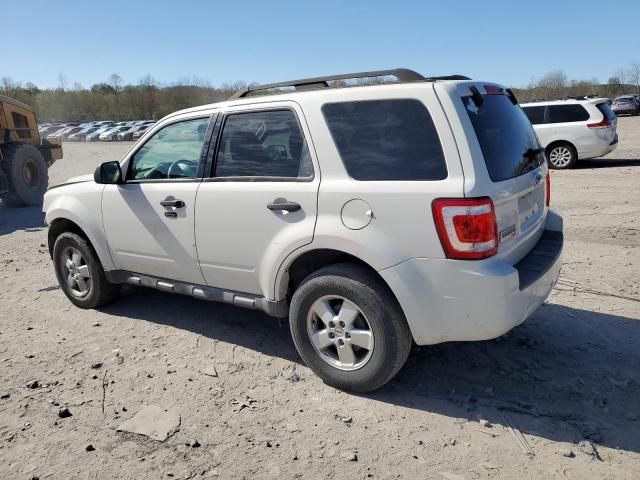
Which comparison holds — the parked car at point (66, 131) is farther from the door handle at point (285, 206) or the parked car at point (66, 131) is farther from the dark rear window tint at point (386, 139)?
the dark rear window tint at point (386, 139)

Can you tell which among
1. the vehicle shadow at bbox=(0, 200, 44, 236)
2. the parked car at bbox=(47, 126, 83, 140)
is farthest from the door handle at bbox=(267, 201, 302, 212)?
the parked car at bbox=(47, 126, 83, 140)

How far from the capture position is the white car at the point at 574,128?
12.8 meters

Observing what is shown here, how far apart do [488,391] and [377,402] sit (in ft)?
2.39

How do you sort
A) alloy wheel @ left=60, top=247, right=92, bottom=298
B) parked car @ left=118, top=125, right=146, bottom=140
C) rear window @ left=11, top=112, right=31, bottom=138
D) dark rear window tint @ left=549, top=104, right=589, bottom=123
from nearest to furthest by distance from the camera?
1. alloy wheel @ left=60, top=247, right=92, bottom=298
2. rear window @ left=11, top=112, right=31, bottom=138
3. dark rear window tint @ left=549, top=104, right=589, bottom=123
4. parked car @ left=118, top=125, right=146, bottom=140

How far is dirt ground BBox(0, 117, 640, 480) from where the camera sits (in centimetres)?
268

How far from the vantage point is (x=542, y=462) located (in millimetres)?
2600

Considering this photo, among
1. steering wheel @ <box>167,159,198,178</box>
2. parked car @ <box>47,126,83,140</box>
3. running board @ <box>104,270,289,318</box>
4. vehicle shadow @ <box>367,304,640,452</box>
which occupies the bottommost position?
vehicle shadow @ <box>367,304,640,452</box>

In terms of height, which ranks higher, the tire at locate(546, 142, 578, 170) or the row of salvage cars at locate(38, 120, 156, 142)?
the row of salvage cars at locate(38, 120, 156, 142)

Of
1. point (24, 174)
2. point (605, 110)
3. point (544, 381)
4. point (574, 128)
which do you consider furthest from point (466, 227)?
point (605, 110)

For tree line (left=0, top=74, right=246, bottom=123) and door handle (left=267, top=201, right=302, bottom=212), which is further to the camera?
tree line (left=0, top=74, right=246, bottom=123)

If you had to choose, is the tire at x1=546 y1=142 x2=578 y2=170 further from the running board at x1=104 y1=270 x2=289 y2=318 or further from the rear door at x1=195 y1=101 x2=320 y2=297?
the running board at x1=104 y1=270 x2=289 y2=318

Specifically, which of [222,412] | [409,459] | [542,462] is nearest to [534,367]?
[542,462]

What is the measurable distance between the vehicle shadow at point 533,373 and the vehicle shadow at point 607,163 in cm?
1038

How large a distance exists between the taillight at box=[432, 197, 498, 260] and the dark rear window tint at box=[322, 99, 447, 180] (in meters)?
0.19
